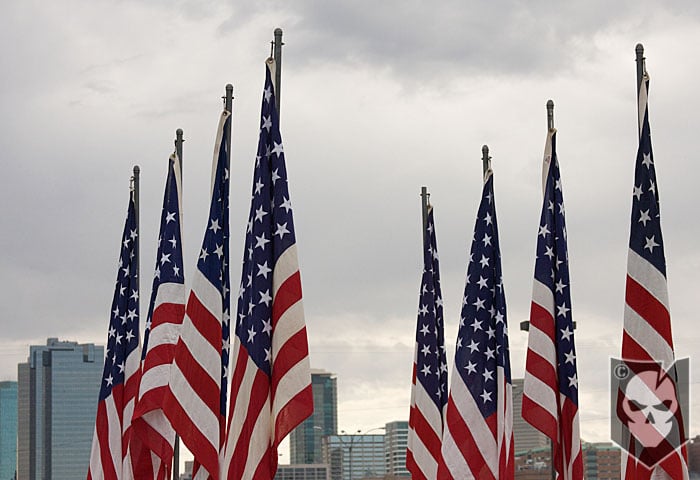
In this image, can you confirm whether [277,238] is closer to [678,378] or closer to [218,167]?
[218,167]

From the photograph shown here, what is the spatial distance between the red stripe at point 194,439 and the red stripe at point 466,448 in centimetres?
449

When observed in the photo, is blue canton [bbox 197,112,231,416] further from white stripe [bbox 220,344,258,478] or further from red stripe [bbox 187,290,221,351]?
white stripe [bbox 220,344,258,478]

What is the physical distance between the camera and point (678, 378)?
64.6 feet

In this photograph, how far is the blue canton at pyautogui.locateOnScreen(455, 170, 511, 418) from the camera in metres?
23.3

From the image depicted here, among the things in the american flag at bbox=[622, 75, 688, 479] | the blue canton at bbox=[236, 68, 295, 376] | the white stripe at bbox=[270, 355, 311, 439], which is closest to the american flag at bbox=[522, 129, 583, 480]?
the american flag at bbox=[622, 75, 688, 479]

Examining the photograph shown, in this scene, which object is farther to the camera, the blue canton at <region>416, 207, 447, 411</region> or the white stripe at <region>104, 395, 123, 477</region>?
the blue canton at <region>416, 207, 447, 411</region>

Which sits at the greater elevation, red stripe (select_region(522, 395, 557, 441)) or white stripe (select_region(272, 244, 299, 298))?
white stripe (select_region(272, 244, 299, 298))

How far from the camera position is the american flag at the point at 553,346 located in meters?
22.5

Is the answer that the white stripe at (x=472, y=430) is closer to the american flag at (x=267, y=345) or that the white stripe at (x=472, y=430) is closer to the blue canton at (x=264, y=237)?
the american flag at (x=267, y=345)

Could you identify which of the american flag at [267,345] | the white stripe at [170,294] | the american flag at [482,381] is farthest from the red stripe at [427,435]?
the american flag at [267,345]

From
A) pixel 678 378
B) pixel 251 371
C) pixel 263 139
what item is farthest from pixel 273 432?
pixel 678 378

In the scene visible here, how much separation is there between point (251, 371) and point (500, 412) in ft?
17.9

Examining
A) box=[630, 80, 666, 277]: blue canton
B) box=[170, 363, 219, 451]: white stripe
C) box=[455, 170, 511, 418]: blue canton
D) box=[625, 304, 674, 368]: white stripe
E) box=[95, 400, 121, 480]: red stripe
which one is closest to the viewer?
box=[625, 304, 674, 368]: white stripe

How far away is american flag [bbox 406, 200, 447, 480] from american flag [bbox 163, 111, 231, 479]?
6.08 m
